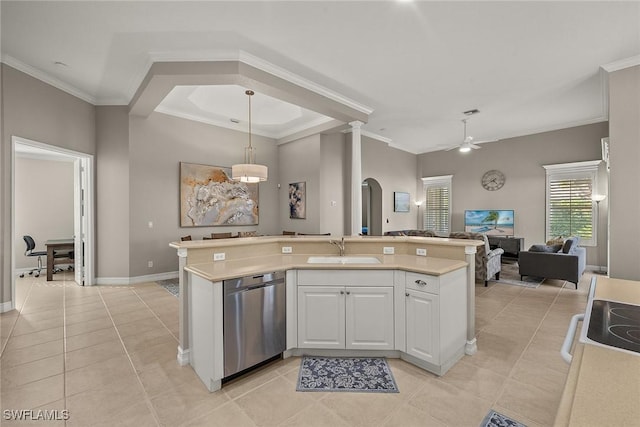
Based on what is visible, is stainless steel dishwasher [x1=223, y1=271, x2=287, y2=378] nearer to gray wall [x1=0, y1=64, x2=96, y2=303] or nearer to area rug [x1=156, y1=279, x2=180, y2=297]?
area rug [x1=156, y1=279, x2=180, y2=297]

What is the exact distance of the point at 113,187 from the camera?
16.6 feet

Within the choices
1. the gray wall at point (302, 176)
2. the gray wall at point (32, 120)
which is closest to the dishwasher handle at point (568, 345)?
the gray wall at point (302, 176)

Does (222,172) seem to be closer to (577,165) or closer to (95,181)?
(95,181)

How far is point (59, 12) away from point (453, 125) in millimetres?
6719

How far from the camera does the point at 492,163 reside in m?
7.76

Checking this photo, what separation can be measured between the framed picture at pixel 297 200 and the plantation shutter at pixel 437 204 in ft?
15.0

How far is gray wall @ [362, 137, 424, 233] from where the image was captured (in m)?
7.36

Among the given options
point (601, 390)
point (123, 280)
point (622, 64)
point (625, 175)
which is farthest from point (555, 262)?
point (123, 280)

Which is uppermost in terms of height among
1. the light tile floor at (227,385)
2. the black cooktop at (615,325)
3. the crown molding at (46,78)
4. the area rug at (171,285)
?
the crown molding at (46,78)

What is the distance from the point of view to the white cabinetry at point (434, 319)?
229 centimetres

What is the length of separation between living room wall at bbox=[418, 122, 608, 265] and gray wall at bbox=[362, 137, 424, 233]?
2.97 ft

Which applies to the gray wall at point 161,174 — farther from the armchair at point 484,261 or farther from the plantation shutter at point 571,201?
the plantation shutter at point 571,201

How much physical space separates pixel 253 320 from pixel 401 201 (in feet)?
22.5

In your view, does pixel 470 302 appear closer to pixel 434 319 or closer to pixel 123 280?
pixel 434 319
